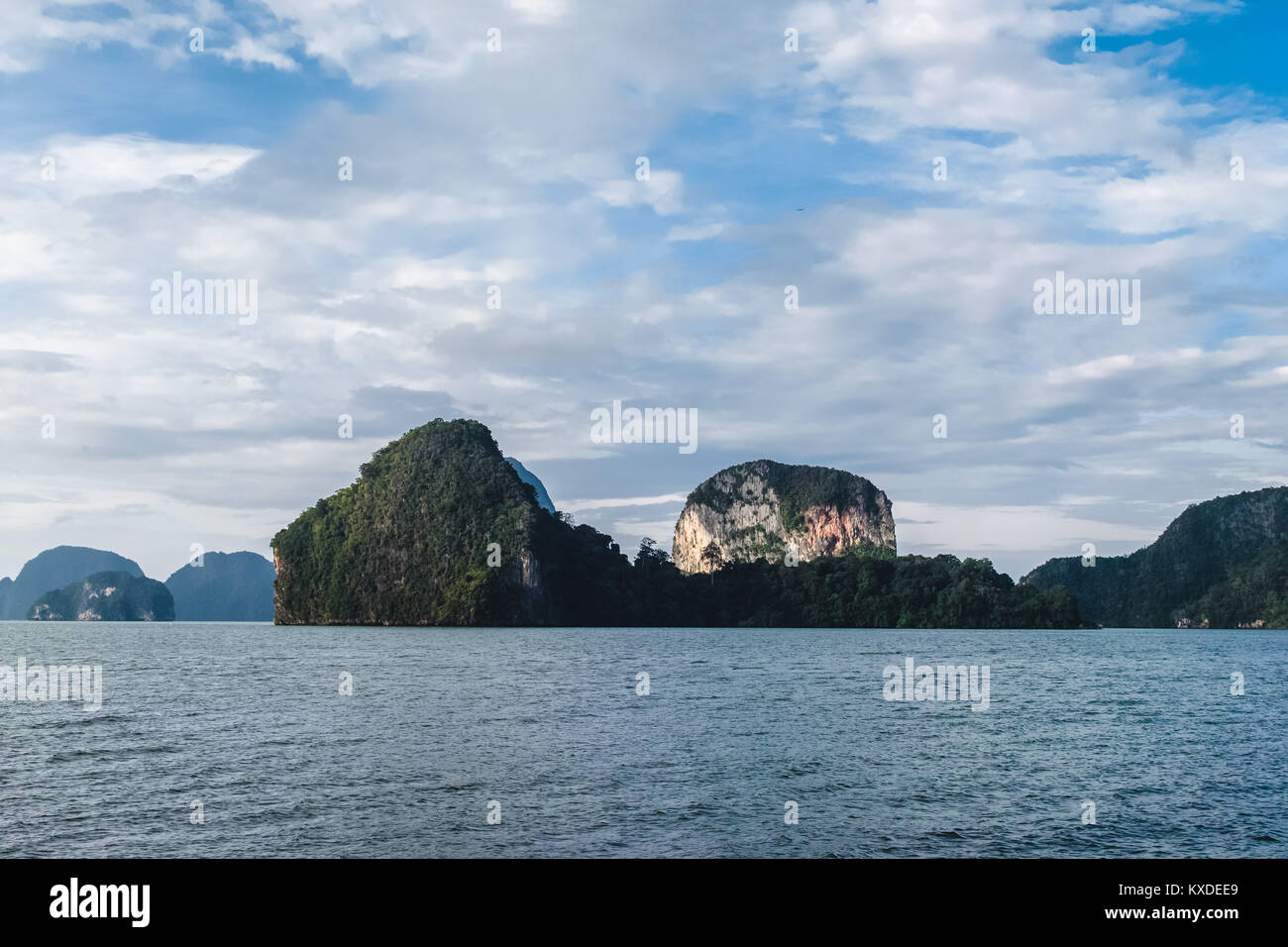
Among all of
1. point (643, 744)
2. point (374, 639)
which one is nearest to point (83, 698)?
point (643, 744)

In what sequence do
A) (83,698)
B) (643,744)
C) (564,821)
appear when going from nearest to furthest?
(564,821) < (643,744) < (83,698)

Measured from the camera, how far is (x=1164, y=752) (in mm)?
41531

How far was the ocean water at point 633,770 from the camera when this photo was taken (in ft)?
81.8

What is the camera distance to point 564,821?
2616 centimetres

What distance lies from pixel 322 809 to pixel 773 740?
20112 mm

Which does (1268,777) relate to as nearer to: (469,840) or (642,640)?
(469,840)

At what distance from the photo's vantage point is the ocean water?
24922 mm

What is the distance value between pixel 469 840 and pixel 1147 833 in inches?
712

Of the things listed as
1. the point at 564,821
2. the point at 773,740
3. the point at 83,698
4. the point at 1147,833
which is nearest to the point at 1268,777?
the point at 1147,833

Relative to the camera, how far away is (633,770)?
3378 centimetres
